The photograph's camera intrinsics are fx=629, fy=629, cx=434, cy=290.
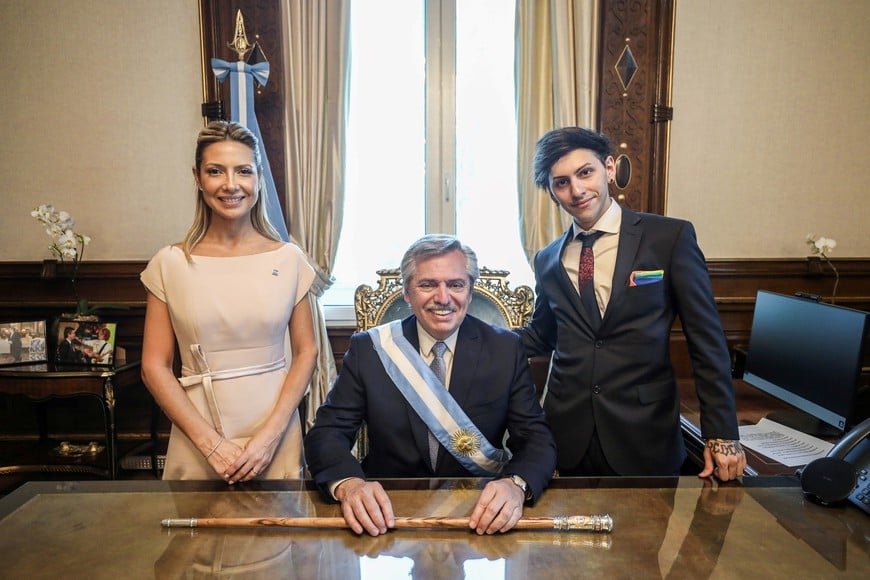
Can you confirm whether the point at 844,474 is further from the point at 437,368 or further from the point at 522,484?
the point at 437,368

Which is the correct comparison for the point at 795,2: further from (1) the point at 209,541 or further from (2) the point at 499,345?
(1) the point at 209,541

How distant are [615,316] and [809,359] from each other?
3.06 feet

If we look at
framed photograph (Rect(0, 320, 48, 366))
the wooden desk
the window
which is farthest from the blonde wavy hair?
framed photograph (Rect(0, 320, 48, 366))

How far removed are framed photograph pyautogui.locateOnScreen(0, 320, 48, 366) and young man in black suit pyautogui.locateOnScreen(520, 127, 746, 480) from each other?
2685 mm

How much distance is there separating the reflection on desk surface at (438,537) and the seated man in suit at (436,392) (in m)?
0.22

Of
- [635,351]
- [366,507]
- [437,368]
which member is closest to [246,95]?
[437,368]

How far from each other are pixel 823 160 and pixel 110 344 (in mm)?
3910

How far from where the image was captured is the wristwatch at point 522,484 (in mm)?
1332

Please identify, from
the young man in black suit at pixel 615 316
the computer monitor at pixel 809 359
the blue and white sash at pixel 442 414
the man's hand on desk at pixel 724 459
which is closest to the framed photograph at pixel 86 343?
the blue and white sash at pixel 442 414

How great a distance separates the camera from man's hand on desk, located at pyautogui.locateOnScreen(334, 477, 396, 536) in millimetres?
1191

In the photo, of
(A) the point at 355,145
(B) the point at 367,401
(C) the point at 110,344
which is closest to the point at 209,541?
(B) the point at 367,401

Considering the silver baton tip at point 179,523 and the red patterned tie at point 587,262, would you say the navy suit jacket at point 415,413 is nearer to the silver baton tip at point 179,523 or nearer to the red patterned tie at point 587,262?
the red patterned tie at point 587,262

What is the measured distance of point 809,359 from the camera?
7.27 feet

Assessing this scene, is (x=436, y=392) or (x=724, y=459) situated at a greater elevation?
(x=436, y=392)
